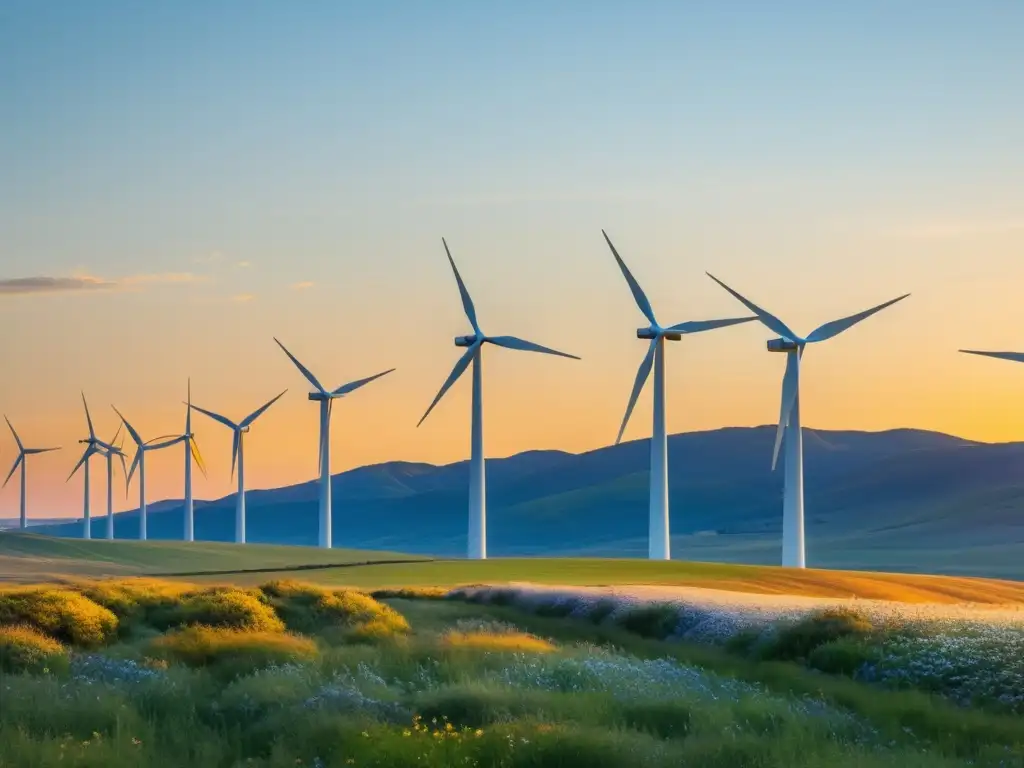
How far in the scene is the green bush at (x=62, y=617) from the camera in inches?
1356

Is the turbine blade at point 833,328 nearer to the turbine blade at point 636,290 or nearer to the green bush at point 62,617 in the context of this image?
the turbine blade at point 636,290

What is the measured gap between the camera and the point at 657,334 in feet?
270

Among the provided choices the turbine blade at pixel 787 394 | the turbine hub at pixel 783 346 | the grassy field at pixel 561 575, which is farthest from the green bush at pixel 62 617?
the turbine hub at pixel 783 346

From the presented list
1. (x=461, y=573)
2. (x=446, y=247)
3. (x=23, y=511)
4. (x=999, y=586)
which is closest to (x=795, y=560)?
(x=999, y=586)

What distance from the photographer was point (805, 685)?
89.9ft

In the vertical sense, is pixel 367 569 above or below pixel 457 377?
below

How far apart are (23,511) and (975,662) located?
15964cm

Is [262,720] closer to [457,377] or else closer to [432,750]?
[432,750]

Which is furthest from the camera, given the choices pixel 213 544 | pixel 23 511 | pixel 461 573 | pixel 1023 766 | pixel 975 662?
pixel 23 511

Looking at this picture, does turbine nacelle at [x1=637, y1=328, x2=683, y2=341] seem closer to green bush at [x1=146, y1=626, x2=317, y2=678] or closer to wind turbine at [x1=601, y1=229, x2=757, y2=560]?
wind turbine at [x1=601, y1=229, x2=757, y2=560]

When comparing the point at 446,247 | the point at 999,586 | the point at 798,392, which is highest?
the point at 446,247

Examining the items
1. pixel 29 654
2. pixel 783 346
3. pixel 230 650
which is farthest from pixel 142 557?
pixel 29 654

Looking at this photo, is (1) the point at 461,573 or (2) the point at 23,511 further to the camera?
(2) the point at 23,511

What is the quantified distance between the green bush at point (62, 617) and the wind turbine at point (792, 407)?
139 feet
